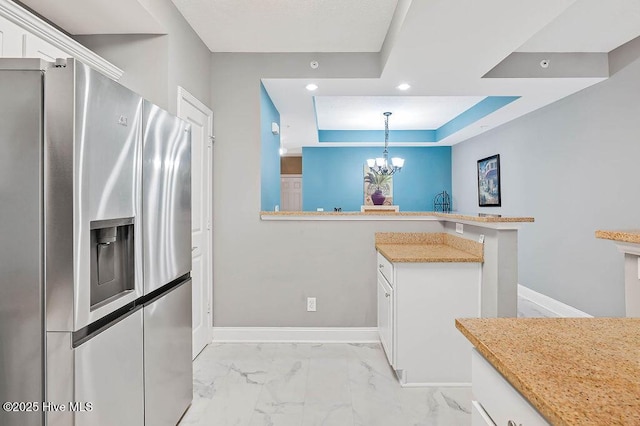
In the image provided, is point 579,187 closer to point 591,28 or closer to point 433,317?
point 591,28

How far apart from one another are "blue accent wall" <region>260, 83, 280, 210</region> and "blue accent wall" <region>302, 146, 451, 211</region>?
3366 mm

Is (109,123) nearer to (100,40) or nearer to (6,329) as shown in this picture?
(6,329)

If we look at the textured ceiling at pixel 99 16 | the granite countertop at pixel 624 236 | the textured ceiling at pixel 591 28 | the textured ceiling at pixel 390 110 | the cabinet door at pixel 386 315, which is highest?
the textured ceiling at pixel 390 110

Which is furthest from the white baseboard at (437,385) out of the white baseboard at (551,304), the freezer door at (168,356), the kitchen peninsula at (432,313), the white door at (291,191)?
the white door at (291,191)

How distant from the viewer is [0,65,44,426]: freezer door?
1.02 metres

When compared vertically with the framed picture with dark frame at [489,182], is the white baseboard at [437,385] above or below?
below

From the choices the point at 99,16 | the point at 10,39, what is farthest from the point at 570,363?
the point at 99,16

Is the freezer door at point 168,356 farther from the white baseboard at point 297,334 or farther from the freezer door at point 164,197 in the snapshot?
the white baseboard at point 297,334

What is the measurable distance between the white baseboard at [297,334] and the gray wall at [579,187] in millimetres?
2243

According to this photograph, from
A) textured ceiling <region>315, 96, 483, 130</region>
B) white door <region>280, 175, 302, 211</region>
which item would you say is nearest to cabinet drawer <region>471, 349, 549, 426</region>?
textured ceiling <region>315, 96, 483, 130</region>

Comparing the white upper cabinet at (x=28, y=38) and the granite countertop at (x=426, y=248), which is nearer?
the white upper cabinet at (x=28, y=38)

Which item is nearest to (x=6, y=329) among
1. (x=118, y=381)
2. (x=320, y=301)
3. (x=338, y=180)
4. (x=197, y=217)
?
(x=118, y=381)

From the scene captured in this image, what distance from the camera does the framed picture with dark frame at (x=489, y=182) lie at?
5238mm

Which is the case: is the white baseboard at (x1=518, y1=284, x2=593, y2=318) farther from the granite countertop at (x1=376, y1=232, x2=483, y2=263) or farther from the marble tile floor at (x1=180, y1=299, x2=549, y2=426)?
the marble tile floor at (x1=180, y1=299, x2=549, y2=426)
